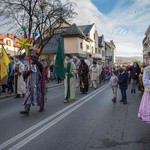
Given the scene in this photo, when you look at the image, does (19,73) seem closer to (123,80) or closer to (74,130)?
(123,80)

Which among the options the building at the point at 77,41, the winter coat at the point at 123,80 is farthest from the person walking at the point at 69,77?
the building at the point at 77,41

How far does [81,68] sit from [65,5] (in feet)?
70.5

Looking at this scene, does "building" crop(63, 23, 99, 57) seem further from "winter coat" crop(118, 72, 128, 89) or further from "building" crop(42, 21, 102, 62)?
"winter coat" crop(118, 72, 128, 89)

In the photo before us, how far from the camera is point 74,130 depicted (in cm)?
850

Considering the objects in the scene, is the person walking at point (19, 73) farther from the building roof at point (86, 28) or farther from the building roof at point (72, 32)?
the building roof at point (86, 28)

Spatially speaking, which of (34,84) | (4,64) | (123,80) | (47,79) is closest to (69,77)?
(47,79)

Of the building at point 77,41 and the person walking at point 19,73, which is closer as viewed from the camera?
the person walking at point 19,73

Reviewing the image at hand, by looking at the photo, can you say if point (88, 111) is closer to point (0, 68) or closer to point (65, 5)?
point (0, 68)

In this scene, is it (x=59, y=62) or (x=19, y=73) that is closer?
(x=59, y=62)

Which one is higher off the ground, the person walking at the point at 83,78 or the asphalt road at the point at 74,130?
the person walking at the point at 83,78

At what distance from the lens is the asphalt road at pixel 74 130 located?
6965 mm

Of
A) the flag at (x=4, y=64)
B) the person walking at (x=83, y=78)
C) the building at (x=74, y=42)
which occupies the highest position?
the building at (x=74, y=42)

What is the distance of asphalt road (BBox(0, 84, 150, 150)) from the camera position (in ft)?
22.9

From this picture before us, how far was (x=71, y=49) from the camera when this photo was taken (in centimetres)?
6138
